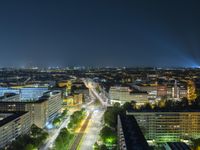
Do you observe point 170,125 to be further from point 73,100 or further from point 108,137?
point 73,100

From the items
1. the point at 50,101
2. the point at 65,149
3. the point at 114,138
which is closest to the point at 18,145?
the point at 65,149

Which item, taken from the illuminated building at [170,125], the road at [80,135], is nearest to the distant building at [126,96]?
the road at [80,135]

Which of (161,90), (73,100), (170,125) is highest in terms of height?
(161,90)

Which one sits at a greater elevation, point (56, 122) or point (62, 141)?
point (56, 122)

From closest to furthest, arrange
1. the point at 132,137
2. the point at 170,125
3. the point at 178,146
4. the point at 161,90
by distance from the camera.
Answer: the point at 132,137 < the point at 178,146 < the point at 170,125 < the point at 161,90

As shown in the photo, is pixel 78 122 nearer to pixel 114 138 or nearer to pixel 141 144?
pixel 114 138

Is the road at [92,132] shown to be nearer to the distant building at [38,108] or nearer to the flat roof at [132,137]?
the flat roof at [132,137]

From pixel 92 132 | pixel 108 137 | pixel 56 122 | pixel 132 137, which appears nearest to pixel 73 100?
pixel 56 122
